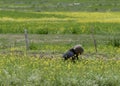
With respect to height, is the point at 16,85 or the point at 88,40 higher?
the point at 16,85

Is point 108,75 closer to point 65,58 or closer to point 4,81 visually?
point 4,81

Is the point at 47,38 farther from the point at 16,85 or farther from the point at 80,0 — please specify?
the point at 80,0

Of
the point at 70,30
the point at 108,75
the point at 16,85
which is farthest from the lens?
the point at 70,30

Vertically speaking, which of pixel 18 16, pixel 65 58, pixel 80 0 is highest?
pixel 65 58

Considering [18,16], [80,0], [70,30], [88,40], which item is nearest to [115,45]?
[88,40]

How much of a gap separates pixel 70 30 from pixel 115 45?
1517 centimetres

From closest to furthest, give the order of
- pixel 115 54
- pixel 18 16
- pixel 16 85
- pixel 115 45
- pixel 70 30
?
pixel 16 85 → pixel 115 54 → pixel 115 45 → pixel 70 30 → pixel 18 16

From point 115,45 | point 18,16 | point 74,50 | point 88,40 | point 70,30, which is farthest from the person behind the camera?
point 18,16

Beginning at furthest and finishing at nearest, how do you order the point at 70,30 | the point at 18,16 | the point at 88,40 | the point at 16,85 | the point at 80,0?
1. the point at 80,0
2. the point at 18,16
3. the point at 70,30
4. the point at 88,40
5. the point at 16,85

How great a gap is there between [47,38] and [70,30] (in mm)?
6954

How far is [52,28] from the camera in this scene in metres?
49.8

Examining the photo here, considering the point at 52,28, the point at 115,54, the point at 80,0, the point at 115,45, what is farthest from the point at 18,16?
the point at 80,0

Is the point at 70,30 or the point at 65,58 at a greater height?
Answer: the point at 65,58

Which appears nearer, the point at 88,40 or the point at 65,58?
the point at 65,58
